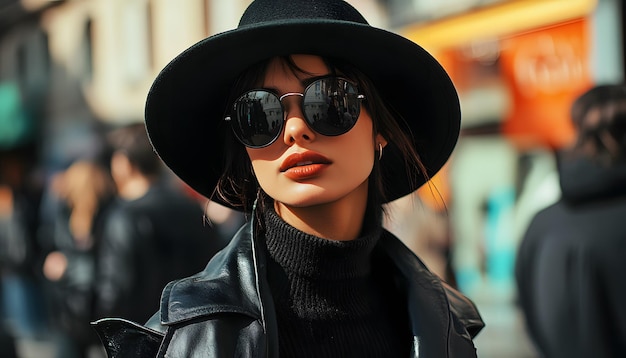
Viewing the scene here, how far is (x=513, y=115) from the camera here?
7.89 m

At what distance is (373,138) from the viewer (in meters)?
2.09

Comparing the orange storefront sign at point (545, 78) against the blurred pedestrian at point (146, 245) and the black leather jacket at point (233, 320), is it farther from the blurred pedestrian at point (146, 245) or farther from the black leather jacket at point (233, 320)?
the black leather jacket at point (233, 320)

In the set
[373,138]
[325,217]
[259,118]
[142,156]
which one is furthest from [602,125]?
[142,156]

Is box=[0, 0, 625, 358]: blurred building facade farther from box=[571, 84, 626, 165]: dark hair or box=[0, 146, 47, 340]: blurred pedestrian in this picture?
box=[571, 84, 626, 165]: dark hair

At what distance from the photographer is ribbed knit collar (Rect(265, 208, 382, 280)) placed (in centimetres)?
198

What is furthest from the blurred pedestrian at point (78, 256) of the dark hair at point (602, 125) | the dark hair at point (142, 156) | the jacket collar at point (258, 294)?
the jacket collar at point (258, 294)

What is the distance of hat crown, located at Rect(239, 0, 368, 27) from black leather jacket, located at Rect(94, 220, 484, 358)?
43 cm

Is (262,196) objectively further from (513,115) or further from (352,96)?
(513,115)

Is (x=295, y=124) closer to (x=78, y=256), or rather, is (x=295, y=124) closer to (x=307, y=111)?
(x=307, y=111)

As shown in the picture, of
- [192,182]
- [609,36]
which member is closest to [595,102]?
[192,182]

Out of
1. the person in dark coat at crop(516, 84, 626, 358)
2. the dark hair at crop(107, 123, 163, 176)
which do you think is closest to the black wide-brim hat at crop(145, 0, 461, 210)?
the person in dark coat at crop(516, 84, 626, 358)

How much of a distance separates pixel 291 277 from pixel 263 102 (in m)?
0.36

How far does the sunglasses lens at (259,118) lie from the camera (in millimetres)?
1929

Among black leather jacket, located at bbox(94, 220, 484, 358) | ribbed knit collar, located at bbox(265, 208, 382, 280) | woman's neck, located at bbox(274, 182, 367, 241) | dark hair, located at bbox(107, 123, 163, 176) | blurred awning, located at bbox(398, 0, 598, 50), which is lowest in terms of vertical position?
black leather jacket, located at bbox(94, 220, 484, 358)
